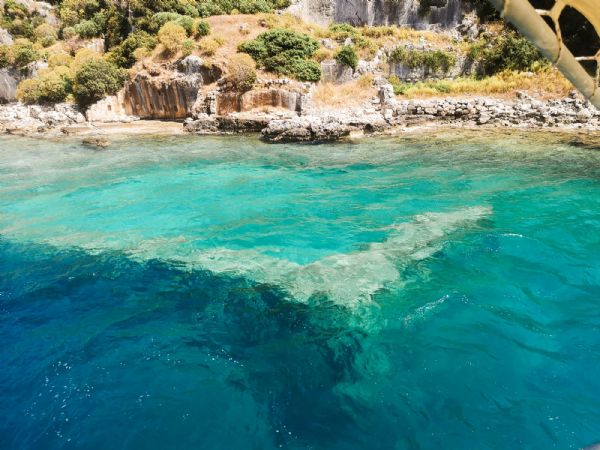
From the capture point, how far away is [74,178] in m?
12.6

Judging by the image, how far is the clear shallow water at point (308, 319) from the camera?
3428 millimetres

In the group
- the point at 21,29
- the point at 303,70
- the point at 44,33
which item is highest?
the point at 21,29

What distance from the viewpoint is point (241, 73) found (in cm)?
2100

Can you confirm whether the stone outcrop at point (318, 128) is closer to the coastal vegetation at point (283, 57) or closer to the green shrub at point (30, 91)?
the coastal vegetation at point (283, 57)

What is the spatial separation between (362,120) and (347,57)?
6.89 meters

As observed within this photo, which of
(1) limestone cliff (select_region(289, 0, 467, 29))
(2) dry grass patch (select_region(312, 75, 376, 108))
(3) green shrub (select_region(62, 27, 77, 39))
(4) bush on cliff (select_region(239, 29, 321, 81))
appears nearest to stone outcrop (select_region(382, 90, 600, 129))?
(2) dry grass patch (select_region(312, 75, 376, 108))

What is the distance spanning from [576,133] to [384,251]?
14.2 meters

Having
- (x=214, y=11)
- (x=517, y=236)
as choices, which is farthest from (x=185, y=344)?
(x=214, y=11)

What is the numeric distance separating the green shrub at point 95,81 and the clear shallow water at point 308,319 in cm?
1570

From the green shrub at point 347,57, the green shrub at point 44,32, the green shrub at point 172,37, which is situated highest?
the green shrub at point 44,32

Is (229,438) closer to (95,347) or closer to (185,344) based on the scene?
(185,344)

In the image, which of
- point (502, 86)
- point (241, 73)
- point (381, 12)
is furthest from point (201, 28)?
point (502, 86)

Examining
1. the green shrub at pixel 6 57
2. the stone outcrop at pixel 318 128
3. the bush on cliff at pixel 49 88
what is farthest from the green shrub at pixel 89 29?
the stone outcrop at pixel 318 128

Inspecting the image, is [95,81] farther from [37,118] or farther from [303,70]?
[303,70]
